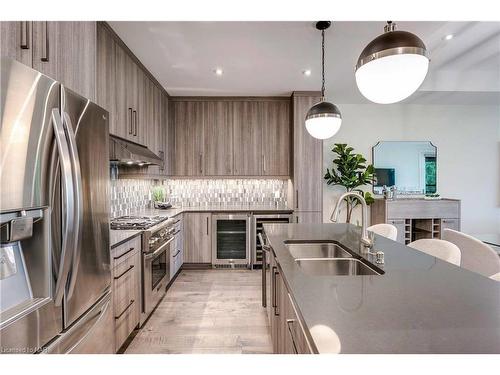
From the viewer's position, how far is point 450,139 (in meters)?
4.91

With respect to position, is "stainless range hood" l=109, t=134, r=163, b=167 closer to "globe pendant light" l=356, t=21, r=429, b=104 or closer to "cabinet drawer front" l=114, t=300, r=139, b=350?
"cabinet drawer front" l=114, t=300, r=139, b=350

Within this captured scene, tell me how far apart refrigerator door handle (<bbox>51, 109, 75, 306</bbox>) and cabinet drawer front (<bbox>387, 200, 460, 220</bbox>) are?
14.4 ft

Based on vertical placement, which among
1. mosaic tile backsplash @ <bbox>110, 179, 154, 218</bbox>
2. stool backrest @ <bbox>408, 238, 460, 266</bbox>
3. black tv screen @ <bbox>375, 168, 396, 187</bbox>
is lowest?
stool backrest @ <bbox>408, 238, 460, 266</bbox>

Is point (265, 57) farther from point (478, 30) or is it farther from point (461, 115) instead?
point (461, 115)

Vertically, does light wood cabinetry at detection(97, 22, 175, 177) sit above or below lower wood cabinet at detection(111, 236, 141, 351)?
above

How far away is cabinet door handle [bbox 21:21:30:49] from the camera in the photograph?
1.15 m

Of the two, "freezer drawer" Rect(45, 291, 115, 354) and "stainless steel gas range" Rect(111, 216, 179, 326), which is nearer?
"freezer drawer" Rect(45, 291, 115, 354)

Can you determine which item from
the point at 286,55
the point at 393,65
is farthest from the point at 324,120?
the point at 286,55

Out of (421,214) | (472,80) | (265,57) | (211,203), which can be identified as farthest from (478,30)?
(211,203)

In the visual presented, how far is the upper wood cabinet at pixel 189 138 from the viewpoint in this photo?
14.6 ft

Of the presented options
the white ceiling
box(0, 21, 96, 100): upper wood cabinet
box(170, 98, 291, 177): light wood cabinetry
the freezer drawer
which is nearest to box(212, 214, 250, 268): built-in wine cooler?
box(170, 98, 291, 177): light wood cabinetry

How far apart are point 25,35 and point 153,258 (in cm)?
196

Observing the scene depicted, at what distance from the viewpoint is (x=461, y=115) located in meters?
4.89
